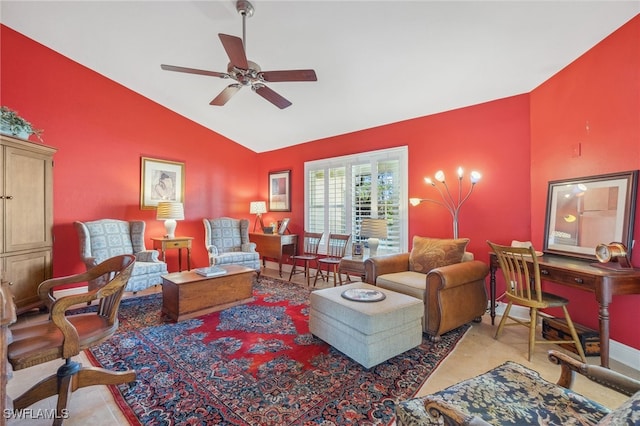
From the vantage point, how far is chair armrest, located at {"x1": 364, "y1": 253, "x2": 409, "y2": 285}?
10.5 feet

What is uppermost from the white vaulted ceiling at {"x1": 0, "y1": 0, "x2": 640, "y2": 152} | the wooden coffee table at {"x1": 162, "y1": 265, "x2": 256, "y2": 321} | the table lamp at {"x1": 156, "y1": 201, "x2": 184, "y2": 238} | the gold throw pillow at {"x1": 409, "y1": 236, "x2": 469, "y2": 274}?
the white vaulted ceiling at {"x1": 0, "y1": 0, "x2": 640, "y2": 152}

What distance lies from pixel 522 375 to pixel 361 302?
1.18 metres

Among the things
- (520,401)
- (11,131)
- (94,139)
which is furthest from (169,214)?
(520,401)

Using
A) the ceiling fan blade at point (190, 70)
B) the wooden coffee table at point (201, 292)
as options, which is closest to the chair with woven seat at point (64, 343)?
the wooden coffee table at point (201, 292)

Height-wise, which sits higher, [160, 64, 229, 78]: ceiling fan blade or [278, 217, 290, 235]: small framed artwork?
[160, 64, 229, 78]: ceiling fan blade

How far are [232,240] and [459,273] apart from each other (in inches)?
152

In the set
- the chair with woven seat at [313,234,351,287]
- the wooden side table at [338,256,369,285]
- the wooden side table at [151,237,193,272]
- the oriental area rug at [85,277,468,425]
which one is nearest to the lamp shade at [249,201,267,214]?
the wooden side table at [151,237,193,272]

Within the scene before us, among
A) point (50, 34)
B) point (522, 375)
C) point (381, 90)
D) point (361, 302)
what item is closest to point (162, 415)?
point (361, 302)

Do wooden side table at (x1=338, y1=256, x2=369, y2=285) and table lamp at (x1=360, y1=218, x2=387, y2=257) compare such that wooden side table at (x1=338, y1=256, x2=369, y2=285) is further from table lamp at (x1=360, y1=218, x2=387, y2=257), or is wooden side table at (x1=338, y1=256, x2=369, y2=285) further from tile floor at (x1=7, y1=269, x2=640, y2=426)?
tile floor at (x1=7, y1=269, x2=640, y2=426)

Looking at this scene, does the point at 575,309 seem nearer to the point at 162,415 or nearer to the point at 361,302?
the point at 361,302

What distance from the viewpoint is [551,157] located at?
9.39 ft

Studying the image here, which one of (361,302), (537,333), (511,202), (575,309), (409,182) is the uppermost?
(409,182)

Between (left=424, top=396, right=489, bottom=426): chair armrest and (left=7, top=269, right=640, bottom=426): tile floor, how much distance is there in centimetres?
107

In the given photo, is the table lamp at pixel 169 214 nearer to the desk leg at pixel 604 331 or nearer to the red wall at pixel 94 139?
the red wall at pixel 94 139
